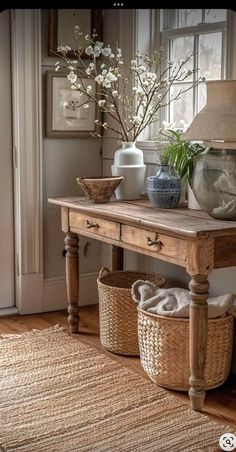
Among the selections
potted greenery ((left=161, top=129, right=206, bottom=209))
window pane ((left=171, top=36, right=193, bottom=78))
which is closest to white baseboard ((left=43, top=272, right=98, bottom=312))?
potted greenery ((left=161, top=129, right=206, bottom=209))

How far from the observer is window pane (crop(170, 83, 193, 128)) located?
281 centimetres

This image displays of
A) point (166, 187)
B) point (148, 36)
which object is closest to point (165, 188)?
point (166, 187)

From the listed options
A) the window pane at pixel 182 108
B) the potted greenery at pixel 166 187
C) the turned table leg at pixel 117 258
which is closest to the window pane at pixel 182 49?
the window pane at pixel 182 108

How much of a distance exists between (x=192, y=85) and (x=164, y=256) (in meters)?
1.00

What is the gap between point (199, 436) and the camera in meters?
1.93

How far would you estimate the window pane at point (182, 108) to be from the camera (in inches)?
111

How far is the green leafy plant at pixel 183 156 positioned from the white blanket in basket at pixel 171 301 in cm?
46

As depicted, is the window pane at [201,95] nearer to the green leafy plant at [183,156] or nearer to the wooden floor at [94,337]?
the green leafy plant at [183,156]

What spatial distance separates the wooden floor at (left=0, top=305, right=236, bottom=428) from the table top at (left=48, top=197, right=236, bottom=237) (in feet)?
2.14

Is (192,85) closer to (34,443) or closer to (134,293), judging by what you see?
(134,293)

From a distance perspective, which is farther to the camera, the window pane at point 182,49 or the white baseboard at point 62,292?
the white baseboard at point 62,292

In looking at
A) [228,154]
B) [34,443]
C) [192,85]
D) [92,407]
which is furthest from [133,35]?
[34,443]

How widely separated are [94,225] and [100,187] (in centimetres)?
17

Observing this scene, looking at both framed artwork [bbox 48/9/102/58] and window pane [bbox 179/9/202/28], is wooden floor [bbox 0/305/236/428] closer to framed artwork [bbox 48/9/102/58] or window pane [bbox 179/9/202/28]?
framed artwork [bbox 48/9/102/58]
